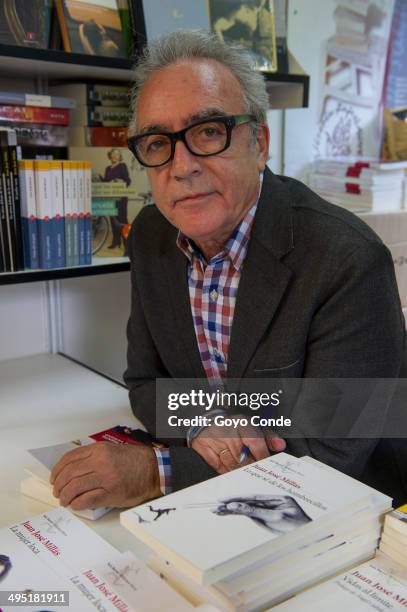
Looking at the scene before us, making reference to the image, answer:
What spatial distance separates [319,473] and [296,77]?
4.21 feet

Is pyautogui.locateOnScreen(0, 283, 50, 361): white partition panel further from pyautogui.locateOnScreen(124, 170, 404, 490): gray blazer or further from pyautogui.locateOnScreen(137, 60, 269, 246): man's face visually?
pyautogui.locateOnScreen(137, 60, 269, 246): man's face

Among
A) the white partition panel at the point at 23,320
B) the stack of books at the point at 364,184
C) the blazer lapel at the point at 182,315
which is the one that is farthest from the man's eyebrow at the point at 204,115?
the stack of books at the point at 364,184

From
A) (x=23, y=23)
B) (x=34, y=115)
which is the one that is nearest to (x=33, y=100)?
(x=34, y=115)

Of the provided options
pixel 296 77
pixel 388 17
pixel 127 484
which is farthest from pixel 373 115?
pixel 127 484

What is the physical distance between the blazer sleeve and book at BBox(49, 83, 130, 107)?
32.5 inches

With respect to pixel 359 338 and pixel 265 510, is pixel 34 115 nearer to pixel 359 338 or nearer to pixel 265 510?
pixel 359 338

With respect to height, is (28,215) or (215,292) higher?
(28,215)

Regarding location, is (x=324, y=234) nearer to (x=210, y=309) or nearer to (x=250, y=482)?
(x=210, y=309)

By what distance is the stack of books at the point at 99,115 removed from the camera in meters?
1.48

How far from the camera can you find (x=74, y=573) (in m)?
0.70

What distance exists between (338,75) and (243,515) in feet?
6.40

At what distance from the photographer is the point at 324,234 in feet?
3.46

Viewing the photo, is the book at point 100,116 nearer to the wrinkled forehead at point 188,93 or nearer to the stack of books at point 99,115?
the stack of books at point 99,115

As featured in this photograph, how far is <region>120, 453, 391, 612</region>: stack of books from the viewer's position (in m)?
0.58
